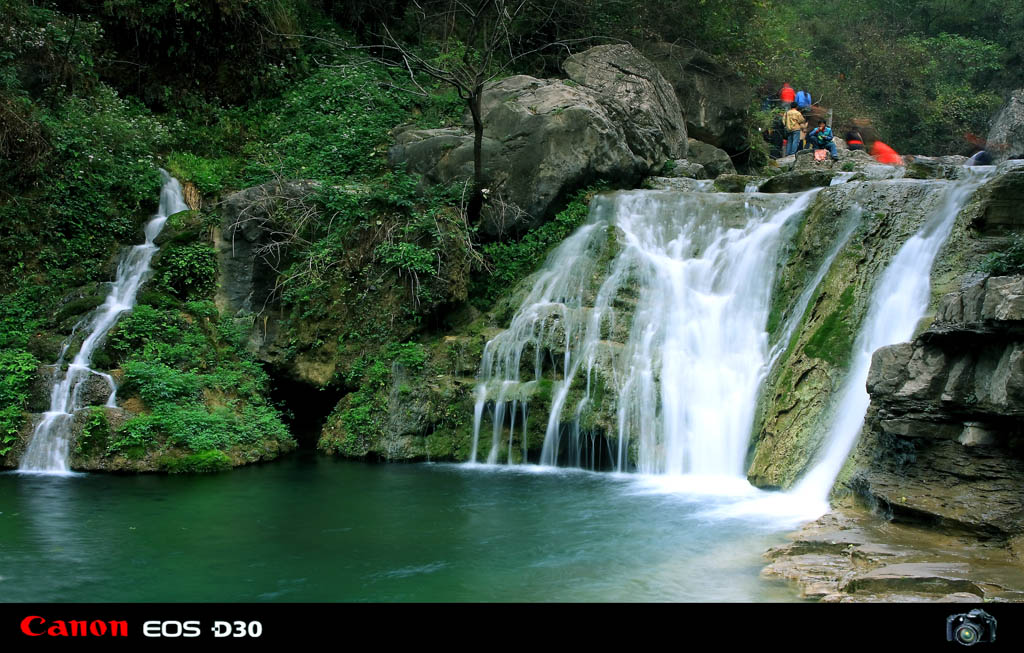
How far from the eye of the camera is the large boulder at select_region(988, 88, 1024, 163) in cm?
2309

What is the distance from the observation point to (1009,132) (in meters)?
23.5

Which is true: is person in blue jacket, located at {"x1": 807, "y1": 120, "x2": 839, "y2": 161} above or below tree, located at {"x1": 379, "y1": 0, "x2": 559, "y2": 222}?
below

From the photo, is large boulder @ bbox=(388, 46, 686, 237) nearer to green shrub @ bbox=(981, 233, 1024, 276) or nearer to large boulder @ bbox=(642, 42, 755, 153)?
large boulder @ bbox=(642, 42, 755, 153)

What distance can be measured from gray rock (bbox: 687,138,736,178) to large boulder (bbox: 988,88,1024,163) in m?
9.33

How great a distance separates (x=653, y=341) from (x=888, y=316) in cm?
318

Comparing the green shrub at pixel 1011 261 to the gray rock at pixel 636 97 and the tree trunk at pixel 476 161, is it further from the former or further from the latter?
the gray rock at pixel 636 97

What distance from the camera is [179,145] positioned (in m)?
17.2

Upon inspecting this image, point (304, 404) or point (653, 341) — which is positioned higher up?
point (653, 341)

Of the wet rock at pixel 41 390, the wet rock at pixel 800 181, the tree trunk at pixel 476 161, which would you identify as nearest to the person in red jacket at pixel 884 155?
the wet rock at pixel 800 181

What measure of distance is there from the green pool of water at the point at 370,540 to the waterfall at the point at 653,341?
2.86 ft

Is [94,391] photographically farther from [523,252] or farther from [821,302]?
[821,302]

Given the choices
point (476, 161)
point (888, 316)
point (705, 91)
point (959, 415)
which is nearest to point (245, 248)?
point (476, 161)
